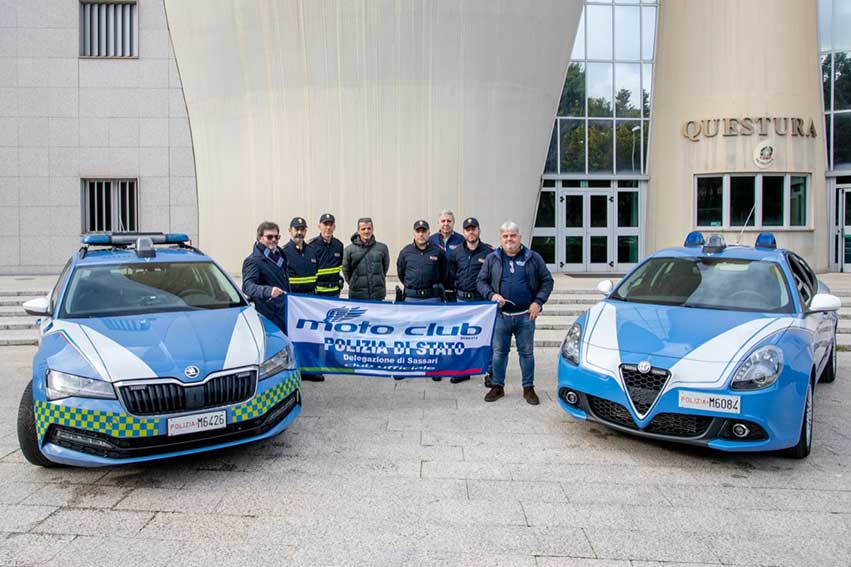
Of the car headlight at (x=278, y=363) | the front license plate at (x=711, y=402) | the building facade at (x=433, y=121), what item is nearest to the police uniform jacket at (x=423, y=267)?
the car headlight at (x=278, y=363)

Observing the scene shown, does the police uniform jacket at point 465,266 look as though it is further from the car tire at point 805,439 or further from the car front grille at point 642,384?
the car tire at point 805,439

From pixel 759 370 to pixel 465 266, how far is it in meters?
3.47

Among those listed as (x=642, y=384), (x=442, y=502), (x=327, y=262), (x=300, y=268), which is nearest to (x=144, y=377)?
(x=442, y=502)

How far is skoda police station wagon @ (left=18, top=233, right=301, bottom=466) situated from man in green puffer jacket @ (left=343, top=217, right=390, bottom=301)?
7.22 ft

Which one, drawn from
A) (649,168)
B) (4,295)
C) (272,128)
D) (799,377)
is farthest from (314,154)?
(799,377)

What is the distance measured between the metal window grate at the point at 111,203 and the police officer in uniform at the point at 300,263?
34.6 ft

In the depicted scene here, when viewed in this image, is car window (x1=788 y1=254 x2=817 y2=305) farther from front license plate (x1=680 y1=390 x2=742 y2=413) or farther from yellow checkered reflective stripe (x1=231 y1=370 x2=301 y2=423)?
yellow checkered reflective stripe (x1=231 y1=370 x2=301 y2=423)

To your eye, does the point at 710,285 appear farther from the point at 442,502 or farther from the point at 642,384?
the point at 442,502

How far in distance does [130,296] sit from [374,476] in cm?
265

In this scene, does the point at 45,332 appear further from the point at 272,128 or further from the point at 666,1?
the point at 666,1

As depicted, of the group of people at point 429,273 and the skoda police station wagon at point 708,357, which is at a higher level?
the group of people at point 429,273

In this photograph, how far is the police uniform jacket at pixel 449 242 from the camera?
743cm

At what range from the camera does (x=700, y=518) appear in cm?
381

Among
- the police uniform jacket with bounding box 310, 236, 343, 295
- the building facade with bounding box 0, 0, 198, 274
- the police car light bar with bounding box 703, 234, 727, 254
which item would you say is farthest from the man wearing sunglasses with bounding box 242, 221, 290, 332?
the building facade with bounding box 0, 0, 198, 274
